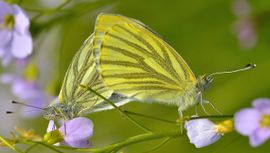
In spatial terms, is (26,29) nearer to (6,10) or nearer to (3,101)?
(6,10)

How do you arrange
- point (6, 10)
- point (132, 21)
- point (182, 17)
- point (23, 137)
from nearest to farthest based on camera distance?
point (23, 137), point (132, 21), point (6, 10), point (182, 17)

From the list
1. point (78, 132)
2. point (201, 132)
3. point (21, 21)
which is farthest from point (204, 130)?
point (21, 21)

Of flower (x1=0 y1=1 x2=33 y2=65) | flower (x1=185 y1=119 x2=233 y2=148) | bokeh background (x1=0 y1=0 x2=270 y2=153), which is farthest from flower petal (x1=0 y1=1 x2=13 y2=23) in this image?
flower (x1=185 y1=119 x2=233 y2=148)

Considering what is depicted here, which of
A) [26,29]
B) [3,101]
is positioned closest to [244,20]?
[26,29]

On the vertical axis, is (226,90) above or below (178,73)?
below

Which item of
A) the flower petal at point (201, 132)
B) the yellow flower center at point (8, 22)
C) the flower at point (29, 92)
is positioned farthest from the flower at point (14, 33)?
the flower petal at point (201, 132)
